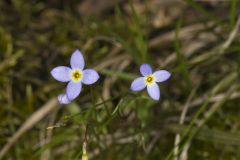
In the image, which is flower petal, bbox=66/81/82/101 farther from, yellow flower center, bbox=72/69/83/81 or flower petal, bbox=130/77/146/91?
flower petal, bbox=130/77/146/91

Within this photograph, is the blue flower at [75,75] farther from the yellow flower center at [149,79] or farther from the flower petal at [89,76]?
the yellow flower center at [149,79]

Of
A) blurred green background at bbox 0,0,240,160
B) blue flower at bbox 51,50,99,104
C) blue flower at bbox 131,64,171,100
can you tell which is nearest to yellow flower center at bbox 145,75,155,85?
blue flower at bbox 131,64,171,100

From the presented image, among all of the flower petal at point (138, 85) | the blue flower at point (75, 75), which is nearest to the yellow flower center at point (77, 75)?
the blue flower at point (75, 75)

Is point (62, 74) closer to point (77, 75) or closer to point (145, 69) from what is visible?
point (77, 75)

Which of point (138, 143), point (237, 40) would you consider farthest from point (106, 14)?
point (138, 143)

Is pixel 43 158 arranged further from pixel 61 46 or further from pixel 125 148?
pixel 61 46
